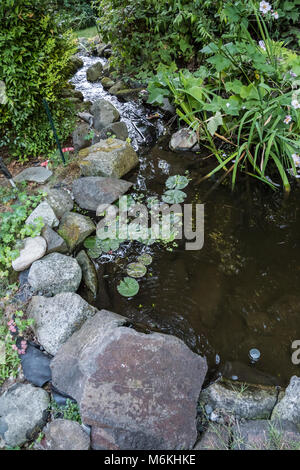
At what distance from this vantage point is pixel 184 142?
166 inches

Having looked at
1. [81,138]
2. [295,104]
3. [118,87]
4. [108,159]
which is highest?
[295,104]

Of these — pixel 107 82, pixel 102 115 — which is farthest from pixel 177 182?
pixel 107 82

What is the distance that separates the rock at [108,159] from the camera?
12.1 feet

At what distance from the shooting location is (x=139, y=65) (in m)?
5.51

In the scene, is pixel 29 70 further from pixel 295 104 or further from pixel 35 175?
pixel 295 104

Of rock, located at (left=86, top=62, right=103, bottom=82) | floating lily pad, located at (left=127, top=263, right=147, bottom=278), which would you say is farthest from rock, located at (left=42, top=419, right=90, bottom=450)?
rock, located at (left=86, top=62, right=103, bottom=82)

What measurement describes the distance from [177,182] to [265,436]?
2691mm

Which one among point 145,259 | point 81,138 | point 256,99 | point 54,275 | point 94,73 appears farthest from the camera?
point 94,73

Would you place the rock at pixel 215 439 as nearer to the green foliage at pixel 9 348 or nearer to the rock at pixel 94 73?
the green foliage at pixel 9 348

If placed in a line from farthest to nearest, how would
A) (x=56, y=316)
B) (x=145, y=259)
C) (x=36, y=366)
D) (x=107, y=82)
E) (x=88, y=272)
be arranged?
(x=107, y=82), (x=145, y=259), (x=88, y=272), (x=56, y=316), (x=36, y=366)

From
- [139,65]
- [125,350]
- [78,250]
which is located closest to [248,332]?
[125,350]

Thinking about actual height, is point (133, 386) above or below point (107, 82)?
below

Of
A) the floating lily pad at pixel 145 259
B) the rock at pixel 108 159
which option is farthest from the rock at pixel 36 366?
the rock at pixel 108 159

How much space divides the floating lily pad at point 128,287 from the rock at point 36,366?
2.62 feet
